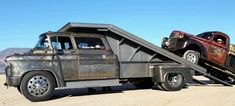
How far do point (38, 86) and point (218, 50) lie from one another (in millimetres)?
7411

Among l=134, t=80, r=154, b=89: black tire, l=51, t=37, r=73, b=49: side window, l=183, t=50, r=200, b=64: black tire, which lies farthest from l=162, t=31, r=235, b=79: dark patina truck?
l=51, t=37, r=73, b=49: side window

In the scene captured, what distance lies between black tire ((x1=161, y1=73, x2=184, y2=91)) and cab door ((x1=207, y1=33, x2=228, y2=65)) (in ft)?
6.89

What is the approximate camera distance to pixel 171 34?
567 inches

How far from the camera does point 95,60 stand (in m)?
10.7

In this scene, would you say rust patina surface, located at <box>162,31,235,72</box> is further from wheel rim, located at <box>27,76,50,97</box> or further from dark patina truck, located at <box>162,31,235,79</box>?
wheel rim, located at <box>27,76,50,97</box>

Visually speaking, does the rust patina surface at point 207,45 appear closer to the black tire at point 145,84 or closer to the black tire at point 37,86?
the black tire at point 145,84

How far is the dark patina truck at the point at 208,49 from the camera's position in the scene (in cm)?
1372

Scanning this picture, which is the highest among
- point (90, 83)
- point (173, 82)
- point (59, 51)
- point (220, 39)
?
point (220, 39)

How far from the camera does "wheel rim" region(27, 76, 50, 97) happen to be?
976 centimetres

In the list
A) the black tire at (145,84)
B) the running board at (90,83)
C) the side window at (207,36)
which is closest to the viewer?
the running board at (90,83)

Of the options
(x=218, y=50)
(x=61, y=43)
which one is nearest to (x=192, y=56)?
(x=218, y=50)

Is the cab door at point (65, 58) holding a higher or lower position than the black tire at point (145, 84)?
higher

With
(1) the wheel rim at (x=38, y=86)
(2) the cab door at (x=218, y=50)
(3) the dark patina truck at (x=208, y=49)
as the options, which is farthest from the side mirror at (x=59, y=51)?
(2) the cab door at (x=218, y=50)

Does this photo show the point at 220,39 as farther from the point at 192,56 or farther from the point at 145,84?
the point at 145,84
